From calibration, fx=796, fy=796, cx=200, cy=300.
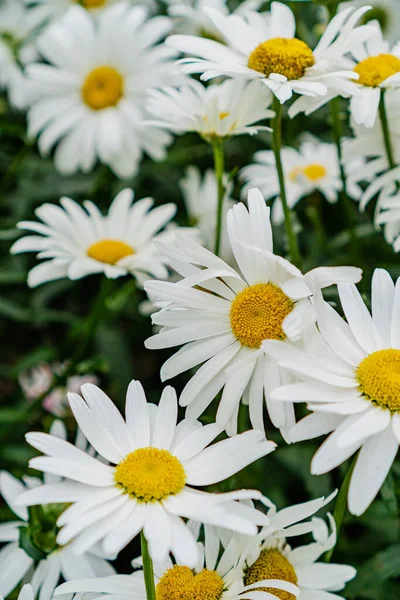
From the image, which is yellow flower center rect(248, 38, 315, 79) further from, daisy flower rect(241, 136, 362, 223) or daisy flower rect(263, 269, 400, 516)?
daisy flower rect(241, 136, 362, 223)

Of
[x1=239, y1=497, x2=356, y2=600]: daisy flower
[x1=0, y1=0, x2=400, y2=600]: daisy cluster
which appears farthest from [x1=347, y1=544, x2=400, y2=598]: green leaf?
[x1=239, y1=497, x2=356, y2=600]: daisy flower

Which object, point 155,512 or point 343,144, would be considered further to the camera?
point 343,144

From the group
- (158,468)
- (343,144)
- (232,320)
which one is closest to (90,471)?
(158,468)

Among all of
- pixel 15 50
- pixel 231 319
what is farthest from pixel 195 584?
pixel 15 50

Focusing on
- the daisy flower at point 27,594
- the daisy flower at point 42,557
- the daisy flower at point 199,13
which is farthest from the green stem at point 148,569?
the daisy flower at point 199,13

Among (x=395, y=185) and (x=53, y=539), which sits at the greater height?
(x=395, y=185)

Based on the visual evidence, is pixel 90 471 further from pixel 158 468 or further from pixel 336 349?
pixel 336 349

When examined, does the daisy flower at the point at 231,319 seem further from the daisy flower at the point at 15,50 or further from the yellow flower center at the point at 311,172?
the daisy flower at the point at 15,50
